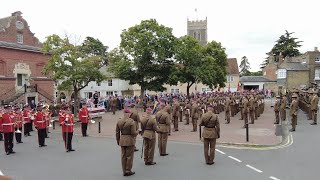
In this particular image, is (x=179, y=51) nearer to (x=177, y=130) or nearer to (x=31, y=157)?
(x=177, y=130)

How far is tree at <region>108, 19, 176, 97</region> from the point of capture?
3403 cm

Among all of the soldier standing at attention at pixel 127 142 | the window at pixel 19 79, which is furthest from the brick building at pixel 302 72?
the soldier standing at attention at pixel 127 142

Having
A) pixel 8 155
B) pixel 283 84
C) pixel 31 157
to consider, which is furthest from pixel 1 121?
pixel 283 84

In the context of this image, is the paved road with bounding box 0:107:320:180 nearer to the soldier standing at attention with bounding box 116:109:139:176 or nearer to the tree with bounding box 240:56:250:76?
the soldier standing at attention with bounding box 116:109:139:176

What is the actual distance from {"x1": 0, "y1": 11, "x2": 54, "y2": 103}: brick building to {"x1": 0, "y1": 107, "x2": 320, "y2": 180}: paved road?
2174 centimetres

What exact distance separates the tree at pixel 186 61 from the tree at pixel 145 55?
813mm

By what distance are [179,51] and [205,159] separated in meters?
24.1

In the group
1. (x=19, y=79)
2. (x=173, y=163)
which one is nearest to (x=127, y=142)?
(x=173, y=163)

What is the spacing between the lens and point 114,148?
48.4ft

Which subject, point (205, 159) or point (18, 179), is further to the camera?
point (205, 159)

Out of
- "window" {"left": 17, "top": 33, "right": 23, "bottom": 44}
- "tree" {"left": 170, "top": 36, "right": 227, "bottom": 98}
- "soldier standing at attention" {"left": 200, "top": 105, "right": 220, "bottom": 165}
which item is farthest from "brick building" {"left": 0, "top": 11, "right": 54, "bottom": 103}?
"soldier standing at attention" {"left": 200, "top": 105, "right": 220, "bottom": 165}

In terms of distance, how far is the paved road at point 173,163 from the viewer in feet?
33.0

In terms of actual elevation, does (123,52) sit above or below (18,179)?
above

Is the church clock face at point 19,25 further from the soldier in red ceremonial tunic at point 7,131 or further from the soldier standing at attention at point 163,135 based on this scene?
the soldier standing at attention at point 163,135
